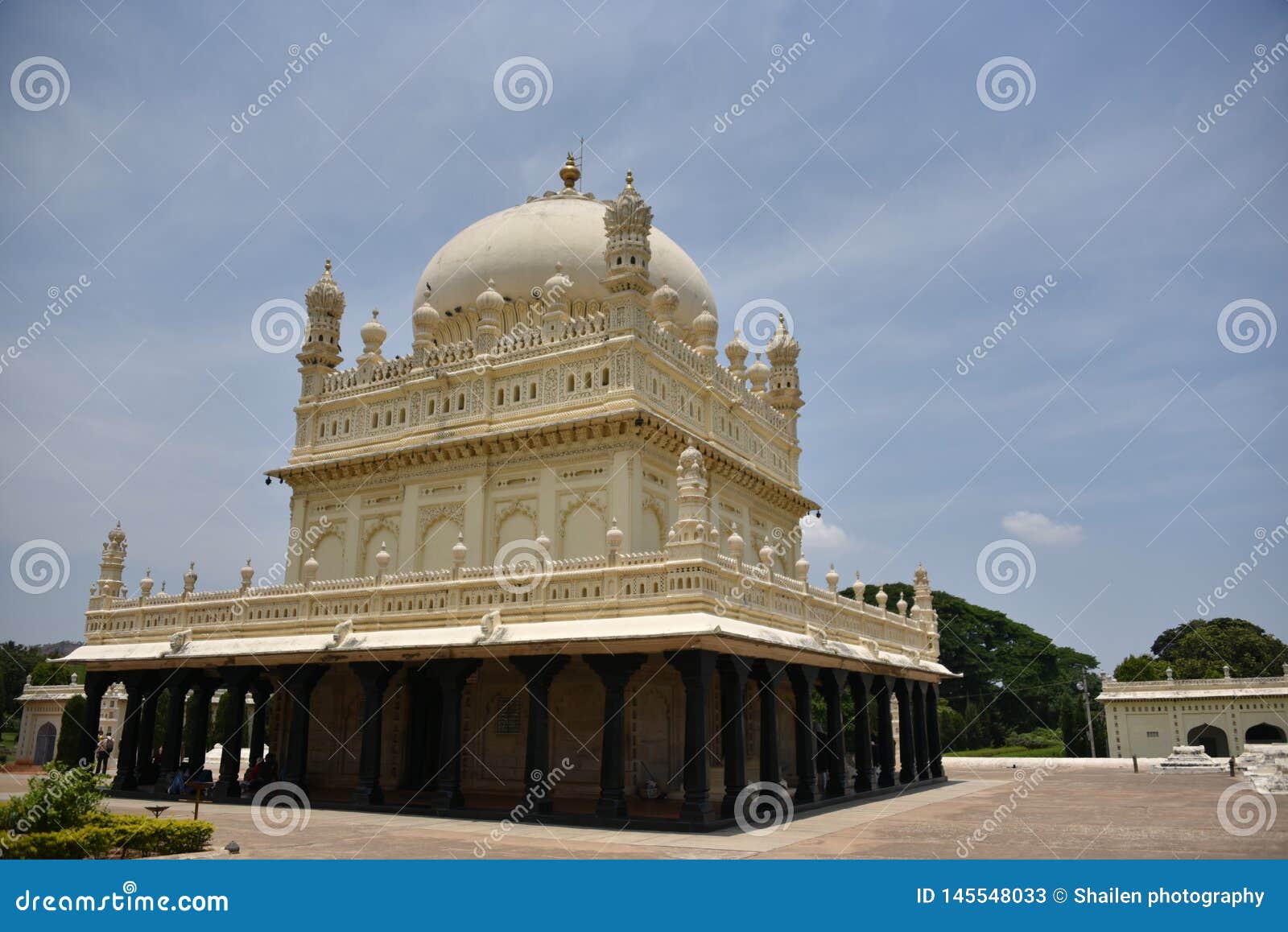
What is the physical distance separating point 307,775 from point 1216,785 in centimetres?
2477

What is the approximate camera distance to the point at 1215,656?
6331cm

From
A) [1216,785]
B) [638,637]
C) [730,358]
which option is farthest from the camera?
[730,358]

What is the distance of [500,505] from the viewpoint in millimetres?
23422

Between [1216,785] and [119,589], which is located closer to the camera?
[119,589]

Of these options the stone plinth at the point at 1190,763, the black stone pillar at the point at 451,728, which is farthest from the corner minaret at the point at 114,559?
the stone plinth at the point at 1190,763

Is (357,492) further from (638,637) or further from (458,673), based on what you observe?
(638,637)

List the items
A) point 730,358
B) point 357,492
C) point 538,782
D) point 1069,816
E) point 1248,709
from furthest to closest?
1. point 1248,709
2. point 730,358
3. point 357,492
4. point 1069,816
5. point 538,782

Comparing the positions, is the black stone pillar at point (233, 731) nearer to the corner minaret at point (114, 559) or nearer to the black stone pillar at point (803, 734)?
the corner minaret at point (114, 559)

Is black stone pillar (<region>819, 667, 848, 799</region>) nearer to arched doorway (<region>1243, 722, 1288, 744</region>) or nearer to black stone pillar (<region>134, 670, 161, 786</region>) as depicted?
black stone pillar (<region>134, 670, 161, 786</region>)

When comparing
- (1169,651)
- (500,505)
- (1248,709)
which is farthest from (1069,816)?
(1169,651)

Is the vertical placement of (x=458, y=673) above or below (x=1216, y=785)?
above

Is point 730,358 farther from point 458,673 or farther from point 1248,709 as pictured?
point 1248,709

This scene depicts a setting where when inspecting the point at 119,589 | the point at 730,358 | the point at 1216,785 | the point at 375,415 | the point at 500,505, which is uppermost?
the point at 730,358

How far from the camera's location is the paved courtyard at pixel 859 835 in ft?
43.6
